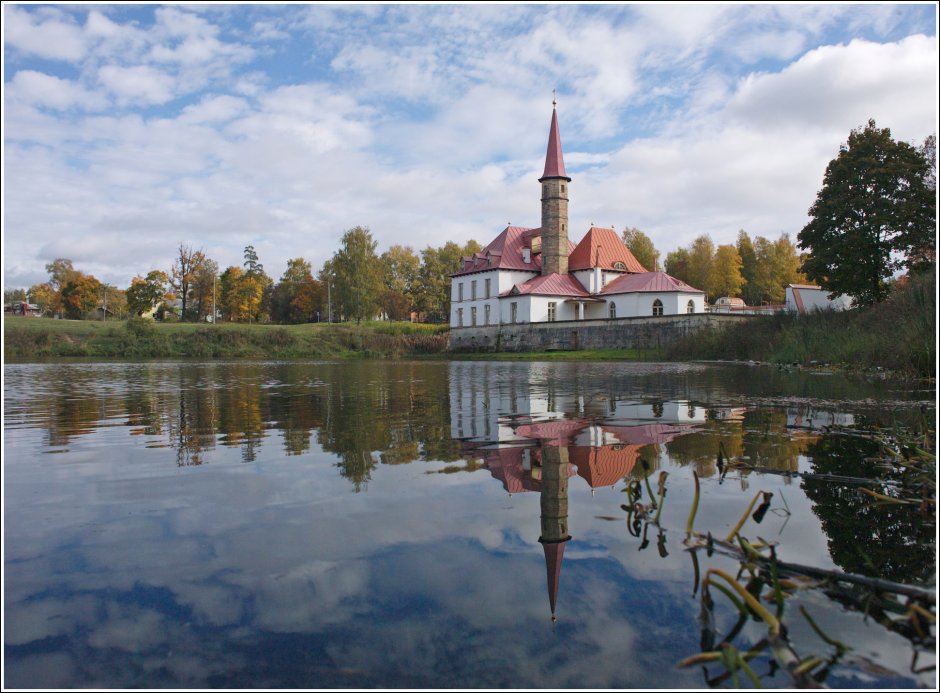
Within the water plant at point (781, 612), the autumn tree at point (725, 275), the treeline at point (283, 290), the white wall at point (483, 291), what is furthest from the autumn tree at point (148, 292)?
the water plant at point (781, 612)

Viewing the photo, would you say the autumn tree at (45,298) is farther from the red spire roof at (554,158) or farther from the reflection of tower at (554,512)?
the reflection of tower at (554,512)

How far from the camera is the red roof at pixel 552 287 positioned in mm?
66500

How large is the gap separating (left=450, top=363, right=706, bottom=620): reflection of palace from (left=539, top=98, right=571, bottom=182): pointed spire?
176ft

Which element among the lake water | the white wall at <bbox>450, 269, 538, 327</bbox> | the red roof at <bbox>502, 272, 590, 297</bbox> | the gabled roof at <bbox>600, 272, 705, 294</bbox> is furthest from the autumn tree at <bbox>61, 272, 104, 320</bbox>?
the lake water

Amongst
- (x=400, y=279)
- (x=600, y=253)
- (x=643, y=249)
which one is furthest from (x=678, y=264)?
(x=400, y=279)

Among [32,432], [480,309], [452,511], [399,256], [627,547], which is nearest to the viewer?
[627,547]

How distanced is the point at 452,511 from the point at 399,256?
101000 mm

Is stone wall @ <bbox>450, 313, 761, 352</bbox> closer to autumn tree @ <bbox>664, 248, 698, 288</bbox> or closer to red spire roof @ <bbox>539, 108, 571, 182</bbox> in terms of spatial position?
red spire roof @ <bbox>539, 108, 571, 182</bbox>

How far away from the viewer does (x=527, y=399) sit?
50.8 feet

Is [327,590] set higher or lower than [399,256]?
lower

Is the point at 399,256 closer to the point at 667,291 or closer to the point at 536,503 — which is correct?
the point at 667,291

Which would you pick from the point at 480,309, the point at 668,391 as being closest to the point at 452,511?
the point at 668,391

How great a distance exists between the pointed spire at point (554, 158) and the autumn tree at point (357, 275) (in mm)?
22192

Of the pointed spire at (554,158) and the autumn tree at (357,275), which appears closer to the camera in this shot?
the pointed spire at (554,158)
